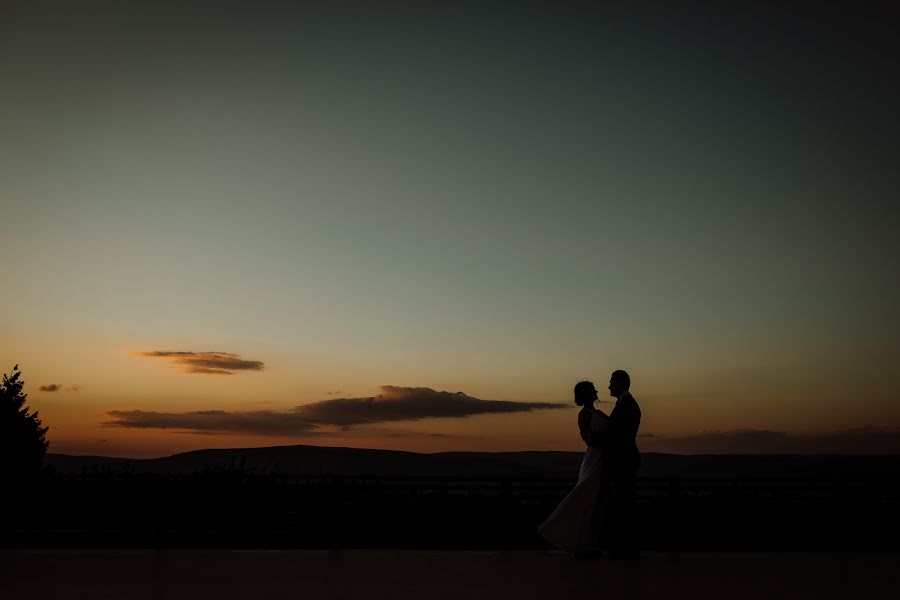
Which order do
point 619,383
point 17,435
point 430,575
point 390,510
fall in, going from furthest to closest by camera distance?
point 17,435, point 390,510, point 619,383, point 430,575

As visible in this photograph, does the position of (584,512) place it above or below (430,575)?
above

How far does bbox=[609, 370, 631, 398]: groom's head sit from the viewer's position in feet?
41.5

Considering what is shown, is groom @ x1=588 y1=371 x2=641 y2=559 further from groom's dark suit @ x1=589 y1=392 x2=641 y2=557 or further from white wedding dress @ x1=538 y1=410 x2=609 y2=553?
white wedding dress @ x1=538 y1=410 x2=609 y2=553

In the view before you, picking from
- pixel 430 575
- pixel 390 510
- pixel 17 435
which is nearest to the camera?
pixel 430 575

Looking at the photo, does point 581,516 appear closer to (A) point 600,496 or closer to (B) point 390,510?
(A) point 600,496

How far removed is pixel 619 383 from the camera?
12.7 metres

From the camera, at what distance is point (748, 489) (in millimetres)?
18406

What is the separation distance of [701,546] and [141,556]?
889cm

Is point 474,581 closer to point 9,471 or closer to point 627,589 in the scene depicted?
point 627,589

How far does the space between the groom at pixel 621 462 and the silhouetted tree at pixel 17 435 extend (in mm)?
68216

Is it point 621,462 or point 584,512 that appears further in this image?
point 584,512

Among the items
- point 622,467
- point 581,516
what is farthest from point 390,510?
point 622,467

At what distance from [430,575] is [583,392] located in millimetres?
3305

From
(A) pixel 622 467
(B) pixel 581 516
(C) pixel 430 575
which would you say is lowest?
(C) pixel 430 575
